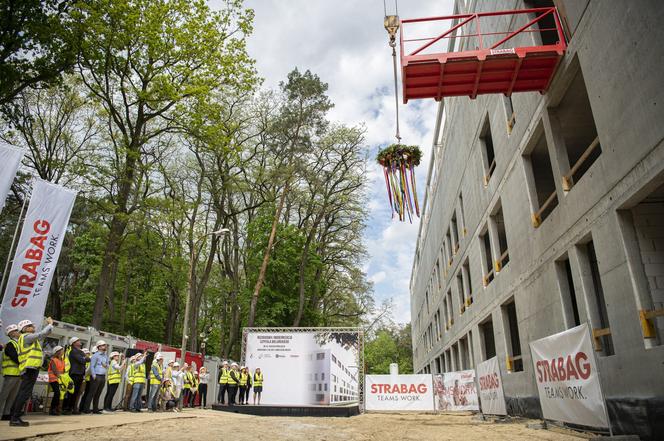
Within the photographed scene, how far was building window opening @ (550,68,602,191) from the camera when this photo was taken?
9961mm

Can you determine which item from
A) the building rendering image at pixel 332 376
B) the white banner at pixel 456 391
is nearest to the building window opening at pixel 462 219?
the white banner at pixel 456 391

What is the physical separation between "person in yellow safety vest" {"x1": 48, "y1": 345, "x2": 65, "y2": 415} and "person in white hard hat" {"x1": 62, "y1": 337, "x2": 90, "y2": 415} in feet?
0.66

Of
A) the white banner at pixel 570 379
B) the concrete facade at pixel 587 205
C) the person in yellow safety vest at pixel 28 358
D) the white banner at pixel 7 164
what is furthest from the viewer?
the white banner at pixel 7 164

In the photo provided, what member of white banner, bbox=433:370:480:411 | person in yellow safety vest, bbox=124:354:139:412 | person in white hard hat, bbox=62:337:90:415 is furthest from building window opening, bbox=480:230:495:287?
person in white hard hat, bbox=62:337:90:415

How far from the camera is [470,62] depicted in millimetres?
9625

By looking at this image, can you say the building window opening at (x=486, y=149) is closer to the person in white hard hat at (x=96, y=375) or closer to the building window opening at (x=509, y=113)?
the building window opening at (x=509, y=113)

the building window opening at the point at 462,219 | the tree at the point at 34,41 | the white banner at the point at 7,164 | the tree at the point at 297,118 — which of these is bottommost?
the white banner at the point at 7,164

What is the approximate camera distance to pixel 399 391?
20688 millimetres

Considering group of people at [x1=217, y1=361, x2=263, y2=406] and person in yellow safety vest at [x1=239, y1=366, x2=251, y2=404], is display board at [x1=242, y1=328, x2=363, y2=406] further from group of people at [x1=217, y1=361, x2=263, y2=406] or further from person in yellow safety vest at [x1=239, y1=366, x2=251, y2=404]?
person in yellow safety vest at [x1=239, y1=366, x2=251, y2=404]

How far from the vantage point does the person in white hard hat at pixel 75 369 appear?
11148mm

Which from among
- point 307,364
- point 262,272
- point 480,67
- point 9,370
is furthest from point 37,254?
point 262,272

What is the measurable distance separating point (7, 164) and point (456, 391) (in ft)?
57.6

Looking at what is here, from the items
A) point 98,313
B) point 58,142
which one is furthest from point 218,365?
point 58,142

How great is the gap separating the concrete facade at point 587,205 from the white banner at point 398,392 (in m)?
3.42
